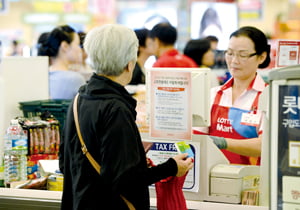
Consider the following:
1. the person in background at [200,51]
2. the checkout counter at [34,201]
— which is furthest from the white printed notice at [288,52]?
the person in background at [200,51]

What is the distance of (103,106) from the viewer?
7.55ft

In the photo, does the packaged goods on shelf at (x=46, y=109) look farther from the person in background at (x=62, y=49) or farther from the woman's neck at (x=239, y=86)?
the woman's neck at (x=239, y=86)

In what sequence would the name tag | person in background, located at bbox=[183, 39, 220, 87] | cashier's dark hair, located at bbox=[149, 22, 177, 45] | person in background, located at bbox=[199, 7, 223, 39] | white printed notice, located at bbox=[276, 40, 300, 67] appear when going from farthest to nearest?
person in background, located at bbox=[199, 7, 223, 39] → person in background, located at bbox=[183, 39, 220, 87] → cashier's dark hair, located at bbox=[149, 22, 177, 45] → the name tag → white printed notice, located at bbox=[276, 40, 300, 67]

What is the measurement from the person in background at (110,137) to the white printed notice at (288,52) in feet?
3.96

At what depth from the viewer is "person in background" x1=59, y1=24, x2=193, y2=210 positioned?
88.7 inches

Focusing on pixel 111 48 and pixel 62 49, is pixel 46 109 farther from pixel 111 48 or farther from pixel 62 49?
pixel 111 48

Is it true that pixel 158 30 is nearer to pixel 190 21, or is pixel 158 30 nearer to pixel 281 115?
pixel 190 21

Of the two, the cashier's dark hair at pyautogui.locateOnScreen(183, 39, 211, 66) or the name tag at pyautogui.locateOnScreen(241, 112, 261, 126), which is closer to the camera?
the name tag at pyautogui.locateOnScreen(241, 112, 261, 126)

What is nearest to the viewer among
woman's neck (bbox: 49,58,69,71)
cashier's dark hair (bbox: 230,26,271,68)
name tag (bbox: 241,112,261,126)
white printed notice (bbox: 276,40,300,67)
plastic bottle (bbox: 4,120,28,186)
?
white printed notice (bbox: 276,40,300,67)

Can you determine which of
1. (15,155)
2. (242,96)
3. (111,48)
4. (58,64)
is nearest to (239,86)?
(242,96)

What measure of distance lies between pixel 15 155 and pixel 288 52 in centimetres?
185

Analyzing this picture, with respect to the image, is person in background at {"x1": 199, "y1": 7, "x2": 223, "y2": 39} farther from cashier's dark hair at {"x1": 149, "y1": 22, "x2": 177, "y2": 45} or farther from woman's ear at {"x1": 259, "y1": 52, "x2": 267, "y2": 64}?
woman's ear at {"x1": 259, "y1": 52, "x2": 267, "y2": 64}

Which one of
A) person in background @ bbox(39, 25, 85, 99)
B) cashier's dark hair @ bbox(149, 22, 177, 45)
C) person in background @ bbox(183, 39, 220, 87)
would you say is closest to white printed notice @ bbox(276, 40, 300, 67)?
person in background @ bbox(39, 25, 85, 99)

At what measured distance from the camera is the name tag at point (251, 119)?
3643 millimetres
